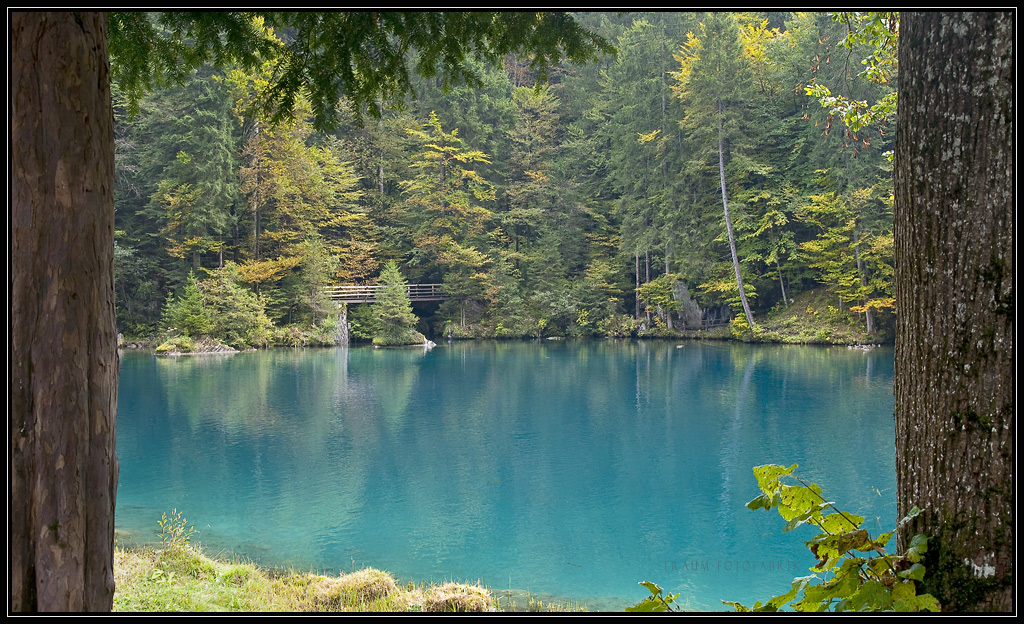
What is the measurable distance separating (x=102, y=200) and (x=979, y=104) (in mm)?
2099

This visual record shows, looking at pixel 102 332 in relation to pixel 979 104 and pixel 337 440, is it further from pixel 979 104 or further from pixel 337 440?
pixel 337 440

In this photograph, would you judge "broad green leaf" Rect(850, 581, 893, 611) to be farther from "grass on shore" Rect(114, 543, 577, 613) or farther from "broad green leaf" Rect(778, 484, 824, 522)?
"grass on shore" Rect(114, 543, 577, 613)

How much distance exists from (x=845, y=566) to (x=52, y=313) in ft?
6.38

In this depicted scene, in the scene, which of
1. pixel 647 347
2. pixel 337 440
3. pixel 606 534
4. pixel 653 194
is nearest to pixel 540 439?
pixel 337 440

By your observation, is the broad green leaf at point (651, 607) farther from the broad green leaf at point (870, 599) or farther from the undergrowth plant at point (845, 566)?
the broad green leaf at point (870, 599)

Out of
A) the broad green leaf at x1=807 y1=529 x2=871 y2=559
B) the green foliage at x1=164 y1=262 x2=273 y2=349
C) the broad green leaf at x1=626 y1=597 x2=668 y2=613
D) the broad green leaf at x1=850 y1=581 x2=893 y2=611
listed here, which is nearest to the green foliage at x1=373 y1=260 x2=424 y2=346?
the green foliage at x1=164 y1=262 x2=273 y2=349

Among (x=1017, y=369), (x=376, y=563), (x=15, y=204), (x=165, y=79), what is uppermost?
(x=165, y=79)

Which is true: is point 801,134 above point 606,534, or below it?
above

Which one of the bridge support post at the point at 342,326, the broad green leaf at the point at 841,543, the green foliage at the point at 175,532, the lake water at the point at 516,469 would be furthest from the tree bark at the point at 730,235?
the broad green leaf at the point at 841,543

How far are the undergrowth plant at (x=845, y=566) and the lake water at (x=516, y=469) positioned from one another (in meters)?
3.41

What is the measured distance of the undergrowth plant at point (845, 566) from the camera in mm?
1489

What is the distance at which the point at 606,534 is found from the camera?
20.4 ft

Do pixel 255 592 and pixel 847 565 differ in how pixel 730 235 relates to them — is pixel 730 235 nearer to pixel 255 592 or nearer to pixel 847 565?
pixel 255 592

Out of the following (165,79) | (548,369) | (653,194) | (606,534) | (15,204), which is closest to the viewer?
(15,204)
